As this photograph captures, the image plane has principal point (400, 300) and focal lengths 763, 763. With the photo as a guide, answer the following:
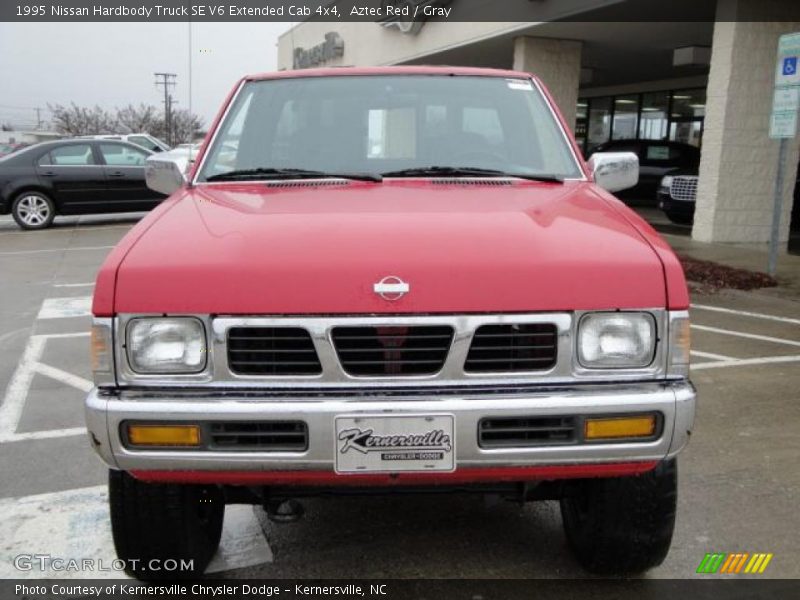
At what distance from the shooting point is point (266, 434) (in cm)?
227

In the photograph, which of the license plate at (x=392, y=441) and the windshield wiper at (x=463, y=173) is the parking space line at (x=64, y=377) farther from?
the license plate at (x=392, y=441)

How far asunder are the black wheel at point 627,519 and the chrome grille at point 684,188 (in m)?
12.7

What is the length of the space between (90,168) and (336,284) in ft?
43.6

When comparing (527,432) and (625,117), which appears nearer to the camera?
(527,432)

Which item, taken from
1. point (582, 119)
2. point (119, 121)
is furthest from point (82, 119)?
point (582, 119)

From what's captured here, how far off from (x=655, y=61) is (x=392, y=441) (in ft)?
61.4

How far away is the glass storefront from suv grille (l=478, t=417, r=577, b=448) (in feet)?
61.2

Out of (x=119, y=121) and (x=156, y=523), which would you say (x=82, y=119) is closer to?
(x=119, y=121)

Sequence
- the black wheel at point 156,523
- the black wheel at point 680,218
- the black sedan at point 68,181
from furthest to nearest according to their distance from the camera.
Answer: the black wheel at point 680,218, the black sedan at point 68,181, the black wheel at point 156,523

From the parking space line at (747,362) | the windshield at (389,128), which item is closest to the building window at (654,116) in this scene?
the parking space line at (747,362)

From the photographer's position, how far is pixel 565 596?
280cm

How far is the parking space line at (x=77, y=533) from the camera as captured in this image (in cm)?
304

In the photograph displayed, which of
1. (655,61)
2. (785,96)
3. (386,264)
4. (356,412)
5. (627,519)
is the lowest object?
(627,519)

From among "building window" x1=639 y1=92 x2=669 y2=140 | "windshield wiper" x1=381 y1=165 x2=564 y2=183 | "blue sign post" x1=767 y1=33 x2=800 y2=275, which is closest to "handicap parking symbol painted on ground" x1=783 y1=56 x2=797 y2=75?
"blue sign post" x1=767 y1=33 x2=800 y2=275
